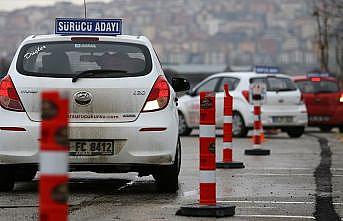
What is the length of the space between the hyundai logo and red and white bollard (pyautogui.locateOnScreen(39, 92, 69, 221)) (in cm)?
517

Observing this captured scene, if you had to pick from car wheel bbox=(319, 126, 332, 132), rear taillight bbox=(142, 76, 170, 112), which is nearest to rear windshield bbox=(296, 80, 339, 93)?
car wheel bbox=(319, 126, 332, 132)

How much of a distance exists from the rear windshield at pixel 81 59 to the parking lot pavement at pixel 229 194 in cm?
122

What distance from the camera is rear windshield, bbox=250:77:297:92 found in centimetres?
2370

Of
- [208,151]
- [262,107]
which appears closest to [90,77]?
[208,151]

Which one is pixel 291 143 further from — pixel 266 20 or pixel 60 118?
pixel 266 20

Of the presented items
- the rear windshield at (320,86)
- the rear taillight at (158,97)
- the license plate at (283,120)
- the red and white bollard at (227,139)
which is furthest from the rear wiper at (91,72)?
the rear windshield at (320,86)

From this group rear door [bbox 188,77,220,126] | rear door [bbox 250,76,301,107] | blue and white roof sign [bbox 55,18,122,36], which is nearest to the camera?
blue and white roof sign [bbox 55,18,122,36]

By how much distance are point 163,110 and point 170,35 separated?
441ft

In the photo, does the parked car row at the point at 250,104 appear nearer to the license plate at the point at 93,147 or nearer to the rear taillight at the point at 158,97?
the rear taillight at the point at 158,97

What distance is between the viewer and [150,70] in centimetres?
1058

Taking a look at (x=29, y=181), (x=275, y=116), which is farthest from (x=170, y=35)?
(x=29, y=181)

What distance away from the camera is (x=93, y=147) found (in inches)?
400

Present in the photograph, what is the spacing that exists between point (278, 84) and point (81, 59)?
13630 mm

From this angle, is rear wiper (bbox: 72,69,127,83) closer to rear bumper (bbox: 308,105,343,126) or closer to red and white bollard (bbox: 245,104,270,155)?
red and white bollard (bbox: 245,104,270,155)
